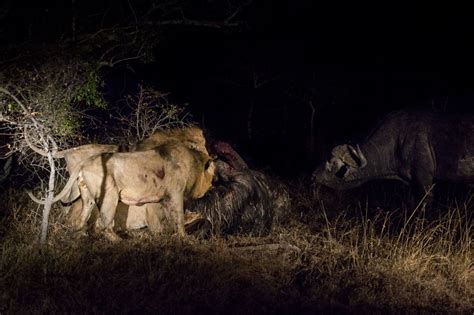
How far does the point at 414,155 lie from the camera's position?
32.0 ft

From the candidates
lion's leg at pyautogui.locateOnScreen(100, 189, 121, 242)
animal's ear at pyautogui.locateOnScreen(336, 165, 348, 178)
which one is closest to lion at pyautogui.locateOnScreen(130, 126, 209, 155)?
lion's leg at pyautogui.locateOnScreen(100, 189, 121, 242)

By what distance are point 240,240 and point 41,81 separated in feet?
8.79

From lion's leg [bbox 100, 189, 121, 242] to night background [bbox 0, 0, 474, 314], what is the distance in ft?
0.76

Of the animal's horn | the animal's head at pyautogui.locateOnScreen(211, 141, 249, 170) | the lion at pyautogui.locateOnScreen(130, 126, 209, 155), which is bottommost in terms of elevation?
the animal's horn

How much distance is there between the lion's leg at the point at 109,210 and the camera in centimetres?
625

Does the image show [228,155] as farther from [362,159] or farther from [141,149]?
[362,159]

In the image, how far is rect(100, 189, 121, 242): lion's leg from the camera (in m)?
6.25

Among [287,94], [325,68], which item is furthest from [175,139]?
[325,68]

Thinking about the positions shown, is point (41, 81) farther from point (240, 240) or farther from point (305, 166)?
point (305, 166)

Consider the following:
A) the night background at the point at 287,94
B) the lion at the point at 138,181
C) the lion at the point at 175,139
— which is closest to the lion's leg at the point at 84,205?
the lion at the point at 138,181

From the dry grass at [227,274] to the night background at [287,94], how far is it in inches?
0.8

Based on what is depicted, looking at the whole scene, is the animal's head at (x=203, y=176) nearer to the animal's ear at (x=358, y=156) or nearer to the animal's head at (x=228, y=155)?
the animal's head at (x=228, y=155)

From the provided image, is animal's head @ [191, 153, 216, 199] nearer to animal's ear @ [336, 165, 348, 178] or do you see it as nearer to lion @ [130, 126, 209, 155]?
lion @ [130, 126, 209, 155]

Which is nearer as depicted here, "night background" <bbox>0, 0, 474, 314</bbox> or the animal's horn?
"night background" <bbox>0, 0, 474, 314</bbox>
